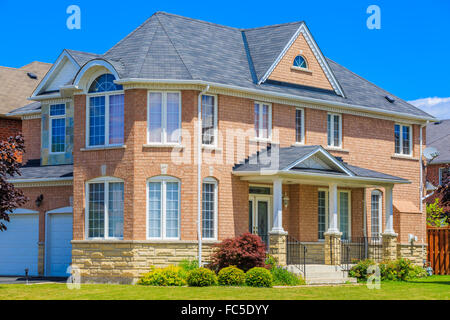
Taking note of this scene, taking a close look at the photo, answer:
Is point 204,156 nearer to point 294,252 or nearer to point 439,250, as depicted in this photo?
point 294,252

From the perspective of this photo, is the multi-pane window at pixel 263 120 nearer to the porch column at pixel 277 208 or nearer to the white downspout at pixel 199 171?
the porch column at pixel 277 208


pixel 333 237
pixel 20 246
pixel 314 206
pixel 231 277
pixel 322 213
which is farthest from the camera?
pixel 20 246

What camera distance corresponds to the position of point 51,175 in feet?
103

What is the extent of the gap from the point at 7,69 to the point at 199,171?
61.6 ft

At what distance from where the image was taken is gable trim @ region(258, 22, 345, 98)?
31.1 m

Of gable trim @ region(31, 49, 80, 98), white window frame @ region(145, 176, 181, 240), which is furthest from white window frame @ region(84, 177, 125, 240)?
gable trim @ region(31, 49, 80, 98)

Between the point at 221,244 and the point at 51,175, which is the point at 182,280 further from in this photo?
the point at 51,175

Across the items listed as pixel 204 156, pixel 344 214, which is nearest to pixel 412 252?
pixel 344 214

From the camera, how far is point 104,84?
2858cm

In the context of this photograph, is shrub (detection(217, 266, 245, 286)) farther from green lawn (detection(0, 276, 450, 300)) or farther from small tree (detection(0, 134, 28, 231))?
small tree (detection(0, 134, 28, 231))

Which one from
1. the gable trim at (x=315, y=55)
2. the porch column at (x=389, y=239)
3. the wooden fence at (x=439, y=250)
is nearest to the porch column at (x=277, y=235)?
the gable trim at (x=315, y=55)

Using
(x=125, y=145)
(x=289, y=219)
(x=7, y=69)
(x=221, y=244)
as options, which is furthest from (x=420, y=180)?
(x=7, y=69)

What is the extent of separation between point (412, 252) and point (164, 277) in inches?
507

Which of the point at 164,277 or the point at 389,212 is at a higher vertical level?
the point at 389,212
